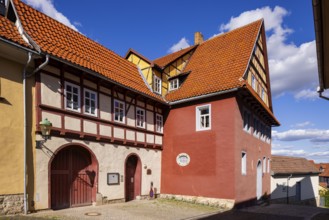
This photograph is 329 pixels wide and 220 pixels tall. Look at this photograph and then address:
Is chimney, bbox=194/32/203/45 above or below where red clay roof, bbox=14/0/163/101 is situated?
above

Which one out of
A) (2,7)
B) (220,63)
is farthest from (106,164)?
(220,63)

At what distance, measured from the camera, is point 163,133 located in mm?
17891

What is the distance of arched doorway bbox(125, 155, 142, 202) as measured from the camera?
15422 millimetres

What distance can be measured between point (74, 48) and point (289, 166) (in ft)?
73.6

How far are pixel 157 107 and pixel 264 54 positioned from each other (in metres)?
9.26

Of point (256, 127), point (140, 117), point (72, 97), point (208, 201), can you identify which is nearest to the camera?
point (72, 97)

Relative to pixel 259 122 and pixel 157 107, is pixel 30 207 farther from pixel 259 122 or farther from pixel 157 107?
pixel 259 122

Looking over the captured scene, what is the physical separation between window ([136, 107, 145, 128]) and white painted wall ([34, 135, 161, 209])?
1283mm

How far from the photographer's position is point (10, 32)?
10.1 m

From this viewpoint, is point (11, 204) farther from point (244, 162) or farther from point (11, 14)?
point (244, 162)

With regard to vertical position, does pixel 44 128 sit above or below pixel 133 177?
above

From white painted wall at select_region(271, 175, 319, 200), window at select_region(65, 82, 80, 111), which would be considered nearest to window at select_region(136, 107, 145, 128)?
window at select_region(65, 82, 80, 111)

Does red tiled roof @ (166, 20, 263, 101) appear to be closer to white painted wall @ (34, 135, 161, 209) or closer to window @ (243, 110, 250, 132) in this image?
window @ (243, 110, 250, 132)

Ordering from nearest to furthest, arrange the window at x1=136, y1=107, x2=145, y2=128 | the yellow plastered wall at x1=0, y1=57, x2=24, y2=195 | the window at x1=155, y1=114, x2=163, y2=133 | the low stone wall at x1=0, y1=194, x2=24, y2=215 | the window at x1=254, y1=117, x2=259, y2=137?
the low stone wall at x1=0, y1=194, x2=24, y2=215, the yellow plastered wall at x1=0, y1=57, x2=24, y2=195, the window at x1=136, y1=107, x2=145, y2=128, the window at x1=155, y1=114, x2=163, y2=133, the window at x1=254, y1=117, x2=259, y2=137
